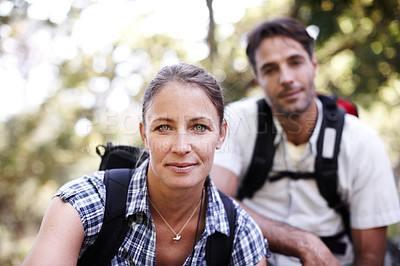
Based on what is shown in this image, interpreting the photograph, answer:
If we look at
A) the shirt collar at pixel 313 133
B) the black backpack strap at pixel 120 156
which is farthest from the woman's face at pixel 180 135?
the shirt collar at pixel 313 133

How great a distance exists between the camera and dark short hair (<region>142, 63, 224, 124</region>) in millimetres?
1757

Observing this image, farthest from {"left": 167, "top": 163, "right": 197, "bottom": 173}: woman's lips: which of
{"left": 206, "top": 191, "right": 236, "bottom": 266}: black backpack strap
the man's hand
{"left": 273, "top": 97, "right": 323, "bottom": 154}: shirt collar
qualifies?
{"left": 273, "top": 97, "right": 323, "bottom": 154}: shirt collar

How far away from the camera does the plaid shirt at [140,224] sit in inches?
61.2

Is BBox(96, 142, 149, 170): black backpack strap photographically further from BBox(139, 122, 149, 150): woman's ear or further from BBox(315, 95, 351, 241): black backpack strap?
BBox(315, 95, 351, 241): black backpack strap

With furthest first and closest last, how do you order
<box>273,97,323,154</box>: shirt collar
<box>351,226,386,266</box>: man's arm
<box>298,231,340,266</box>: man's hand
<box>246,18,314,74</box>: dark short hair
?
<box>246,18,314,74</box>: dark short hair → <box>273,97,323,154</box>: shirt collar → <box>351,226,386,266</box>: man's arm → <box>298,231,340,266</box>: man's hand

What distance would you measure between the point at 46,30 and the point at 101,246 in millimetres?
6657

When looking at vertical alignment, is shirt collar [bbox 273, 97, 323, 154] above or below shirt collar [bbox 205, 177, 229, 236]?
above

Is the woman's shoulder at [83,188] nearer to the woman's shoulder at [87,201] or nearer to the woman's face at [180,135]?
the woman's shoulder at [87,201]

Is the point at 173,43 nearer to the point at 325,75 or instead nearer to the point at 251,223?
the point at 325,75

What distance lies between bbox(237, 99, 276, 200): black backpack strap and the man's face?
6.0 inches

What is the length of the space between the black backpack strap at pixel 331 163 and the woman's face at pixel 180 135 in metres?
1.26

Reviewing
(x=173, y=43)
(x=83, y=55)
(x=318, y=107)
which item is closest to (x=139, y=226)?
(x=318, y=107)

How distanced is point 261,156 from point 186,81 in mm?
1229

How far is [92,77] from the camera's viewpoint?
27.5 feet
